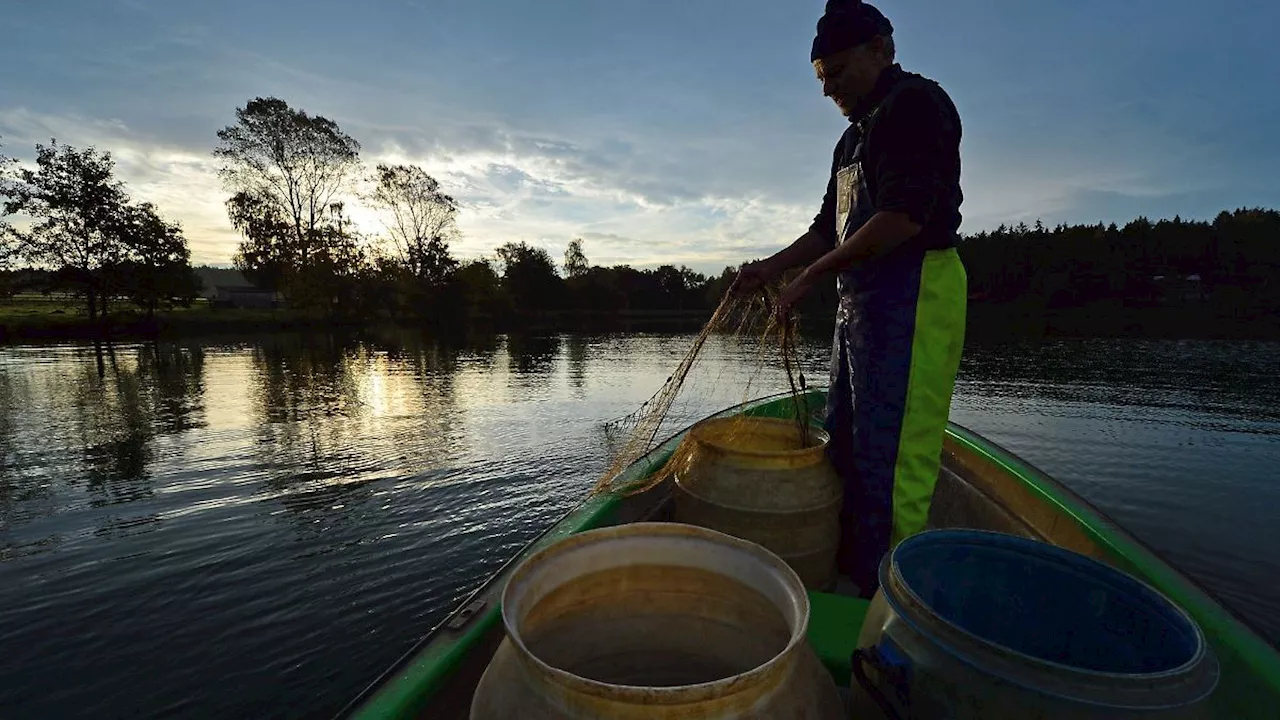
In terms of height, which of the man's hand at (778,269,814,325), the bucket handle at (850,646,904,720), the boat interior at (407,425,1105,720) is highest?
the man's hand at (778,269,814,325)

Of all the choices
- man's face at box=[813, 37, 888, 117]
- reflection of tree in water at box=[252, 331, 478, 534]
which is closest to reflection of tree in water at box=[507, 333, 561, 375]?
reflection of tree in water at box=[252, 331, 478, 534]

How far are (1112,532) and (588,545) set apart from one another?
2721 mm

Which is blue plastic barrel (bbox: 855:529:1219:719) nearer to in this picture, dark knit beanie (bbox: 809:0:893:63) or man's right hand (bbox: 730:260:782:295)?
man's right hand (bbox: 730:260:782:295)

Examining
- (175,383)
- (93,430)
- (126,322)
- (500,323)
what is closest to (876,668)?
(93,430)

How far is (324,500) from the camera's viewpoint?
7.71m

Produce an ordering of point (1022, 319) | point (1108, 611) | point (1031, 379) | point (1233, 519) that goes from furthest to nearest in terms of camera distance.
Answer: point (1022, 319) < point (1031, 379) < point (1233, 519) < point (1108, 611)

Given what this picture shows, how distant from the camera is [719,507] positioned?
2.71 meters

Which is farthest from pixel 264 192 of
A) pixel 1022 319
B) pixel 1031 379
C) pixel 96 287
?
pixel 1022 319

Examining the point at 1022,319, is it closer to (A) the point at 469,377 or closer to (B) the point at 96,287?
(A) the point at 469,377

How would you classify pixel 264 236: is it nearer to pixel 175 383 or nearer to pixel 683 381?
pixel 175 383

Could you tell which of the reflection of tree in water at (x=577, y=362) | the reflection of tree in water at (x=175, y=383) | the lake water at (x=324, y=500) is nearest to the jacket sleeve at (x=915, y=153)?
the lake water at (x=324, y=500)

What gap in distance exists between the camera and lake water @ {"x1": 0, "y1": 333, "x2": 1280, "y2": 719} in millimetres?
4574

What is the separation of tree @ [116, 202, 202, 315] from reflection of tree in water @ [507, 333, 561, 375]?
2876 cm

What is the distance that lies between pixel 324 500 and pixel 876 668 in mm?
8309
